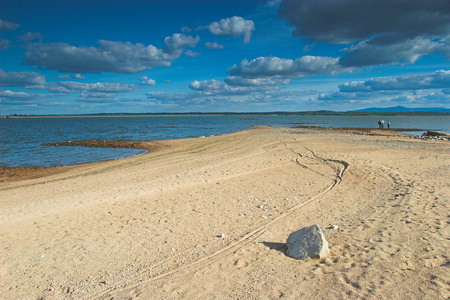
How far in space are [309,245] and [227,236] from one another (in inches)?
82.2

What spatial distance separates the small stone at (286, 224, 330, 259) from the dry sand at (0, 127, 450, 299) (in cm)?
20

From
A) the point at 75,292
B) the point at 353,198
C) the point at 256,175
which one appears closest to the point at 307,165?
the point at 256,175

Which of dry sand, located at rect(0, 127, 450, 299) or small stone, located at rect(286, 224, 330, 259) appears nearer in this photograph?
dry sand, located at rect(0, 127, 450, 299)

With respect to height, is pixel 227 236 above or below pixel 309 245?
below

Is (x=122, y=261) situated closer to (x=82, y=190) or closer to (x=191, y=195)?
(x=191, y=195)

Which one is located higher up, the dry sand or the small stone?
the small stone

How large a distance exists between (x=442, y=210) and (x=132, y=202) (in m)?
9.46

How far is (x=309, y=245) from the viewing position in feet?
18.0

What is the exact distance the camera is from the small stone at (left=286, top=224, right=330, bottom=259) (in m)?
5.43

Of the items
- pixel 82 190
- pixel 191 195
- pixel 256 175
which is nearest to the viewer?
pixel 191 195

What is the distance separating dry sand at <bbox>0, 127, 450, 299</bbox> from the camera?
4754 millimetres

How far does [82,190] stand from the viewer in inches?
458

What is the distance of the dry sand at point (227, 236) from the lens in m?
4.75

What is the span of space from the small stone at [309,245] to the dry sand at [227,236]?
0.20 m
